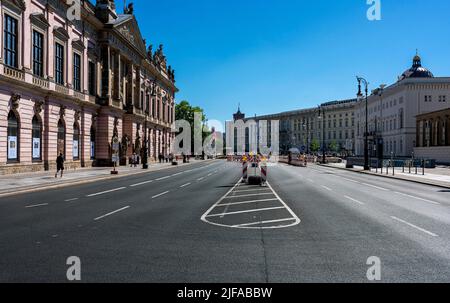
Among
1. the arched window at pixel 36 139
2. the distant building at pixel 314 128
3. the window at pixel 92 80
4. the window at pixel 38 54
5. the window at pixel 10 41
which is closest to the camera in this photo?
the window at pixel 10 41

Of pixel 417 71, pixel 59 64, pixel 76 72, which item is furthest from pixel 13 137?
pixel 417 71

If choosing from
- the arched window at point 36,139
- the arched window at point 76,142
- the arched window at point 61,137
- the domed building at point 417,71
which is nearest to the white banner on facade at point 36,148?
the arched window at point 36,139

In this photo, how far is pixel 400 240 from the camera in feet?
28.7

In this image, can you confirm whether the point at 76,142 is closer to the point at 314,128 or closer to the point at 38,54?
the point at 38,54

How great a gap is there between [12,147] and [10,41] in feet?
26.5

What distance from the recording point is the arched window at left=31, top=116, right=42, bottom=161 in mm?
35312

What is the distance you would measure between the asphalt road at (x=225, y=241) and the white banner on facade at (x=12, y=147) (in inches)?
721

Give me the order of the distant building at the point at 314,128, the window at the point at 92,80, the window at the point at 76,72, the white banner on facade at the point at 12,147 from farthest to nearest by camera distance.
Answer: the distant building at the point at 314,128
the window at the point at 92,80
the window at the point at 76,72
the white banner on facade at the point at 12,147

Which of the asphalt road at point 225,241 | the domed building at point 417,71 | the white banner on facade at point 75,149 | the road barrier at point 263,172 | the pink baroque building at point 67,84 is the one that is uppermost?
the domed building at point 417,71

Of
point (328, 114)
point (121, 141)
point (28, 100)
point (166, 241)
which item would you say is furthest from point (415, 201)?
point (328, 114)

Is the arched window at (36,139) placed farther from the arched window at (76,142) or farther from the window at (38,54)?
the arched window at (76,142)

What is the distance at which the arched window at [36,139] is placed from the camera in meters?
35.3

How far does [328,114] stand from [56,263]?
15534cm
